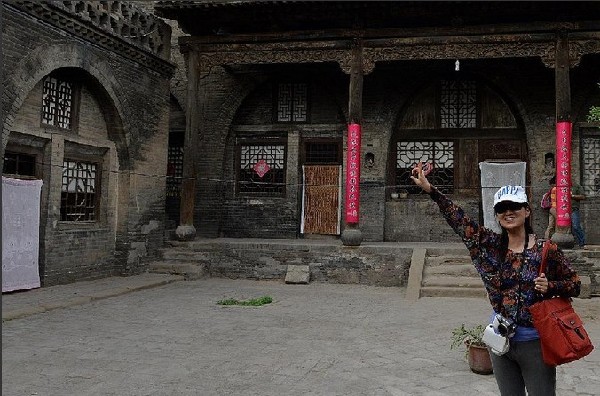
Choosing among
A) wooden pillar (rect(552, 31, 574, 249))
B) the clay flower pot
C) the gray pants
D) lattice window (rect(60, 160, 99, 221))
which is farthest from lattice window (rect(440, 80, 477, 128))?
the gray pants

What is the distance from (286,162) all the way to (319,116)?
154cm

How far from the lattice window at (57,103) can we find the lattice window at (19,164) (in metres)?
0.78

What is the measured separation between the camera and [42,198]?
1016cm

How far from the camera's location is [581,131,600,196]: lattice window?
13773mm

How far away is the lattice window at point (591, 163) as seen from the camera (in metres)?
13.8

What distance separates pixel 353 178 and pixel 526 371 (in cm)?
969

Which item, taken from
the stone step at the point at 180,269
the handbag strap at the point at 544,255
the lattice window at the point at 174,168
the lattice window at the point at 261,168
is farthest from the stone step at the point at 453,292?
the lattice window at the point at 174,168

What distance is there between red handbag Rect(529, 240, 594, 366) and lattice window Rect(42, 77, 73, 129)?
9.76 m

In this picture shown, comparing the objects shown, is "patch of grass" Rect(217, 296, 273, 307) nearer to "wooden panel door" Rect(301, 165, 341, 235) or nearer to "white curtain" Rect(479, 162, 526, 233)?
"wooden panel door" Rect(301, 165, 341, 235)

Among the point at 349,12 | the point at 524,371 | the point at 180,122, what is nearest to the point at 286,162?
the point at 180,122

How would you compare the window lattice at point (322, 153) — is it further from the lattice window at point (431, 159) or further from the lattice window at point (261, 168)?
the lattice window at point (431, 159)

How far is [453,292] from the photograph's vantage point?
10.1 m

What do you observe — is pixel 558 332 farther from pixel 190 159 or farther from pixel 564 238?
pixel 190 159

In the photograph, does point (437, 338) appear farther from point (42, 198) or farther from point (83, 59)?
point (83, 59)
